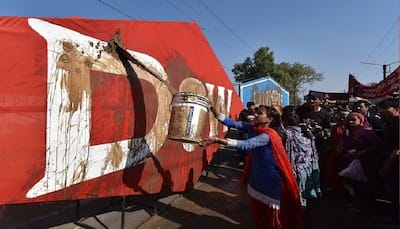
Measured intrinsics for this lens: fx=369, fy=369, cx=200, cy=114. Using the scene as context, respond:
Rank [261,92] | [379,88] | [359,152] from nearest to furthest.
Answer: [359,152], [379,88], [261,92]

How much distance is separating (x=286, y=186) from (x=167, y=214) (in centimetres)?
190

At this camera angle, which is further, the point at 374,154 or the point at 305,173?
the point at 374,154

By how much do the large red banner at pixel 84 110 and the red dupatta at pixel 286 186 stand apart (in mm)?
1383

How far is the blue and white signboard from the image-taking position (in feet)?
76.8

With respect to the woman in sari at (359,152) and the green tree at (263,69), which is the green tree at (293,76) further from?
the woman in sari at (359,152)

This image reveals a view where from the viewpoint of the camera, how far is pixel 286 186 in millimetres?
3355

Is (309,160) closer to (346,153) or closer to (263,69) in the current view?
(346,153)

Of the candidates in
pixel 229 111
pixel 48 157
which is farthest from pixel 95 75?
pixel 229 111

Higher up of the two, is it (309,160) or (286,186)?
(309,160)

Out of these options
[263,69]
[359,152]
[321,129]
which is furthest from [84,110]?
[263,69]

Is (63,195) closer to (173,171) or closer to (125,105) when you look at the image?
(125,105)

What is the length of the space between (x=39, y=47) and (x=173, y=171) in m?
2.34

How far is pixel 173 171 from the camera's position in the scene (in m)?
4.73

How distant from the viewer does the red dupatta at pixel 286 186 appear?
328cm
